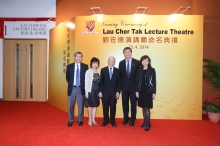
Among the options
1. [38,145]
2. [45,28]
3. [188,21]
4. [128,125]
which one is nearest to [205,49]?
[188,21]

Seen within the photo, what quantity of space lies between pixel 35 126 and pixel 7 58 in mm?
3896

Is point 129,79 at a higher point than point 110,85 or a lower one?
higher

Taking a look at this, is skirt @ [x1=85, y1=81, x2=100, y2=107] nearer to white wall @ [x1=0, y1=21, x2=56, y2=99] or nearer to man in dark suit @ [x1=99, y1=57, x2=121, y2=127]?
man in dark suit @ [x1=99, y1=57, x2=121, y2=127]

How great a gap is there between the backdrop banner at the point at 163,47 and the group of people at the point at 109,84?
698mm

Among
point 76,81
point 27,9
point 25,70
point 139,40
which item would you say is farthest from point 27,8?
point 139,40

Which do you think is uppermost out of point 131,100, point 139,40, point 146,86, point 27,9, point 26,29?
point 27,9

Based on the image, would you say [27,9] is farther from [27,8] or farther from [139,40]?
[139,40]

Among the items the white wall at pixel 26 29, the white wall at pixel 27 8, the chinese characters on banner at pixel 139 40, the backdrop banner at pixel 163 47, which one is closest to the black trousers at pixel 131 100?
the backdrop banner at pixel 163 47

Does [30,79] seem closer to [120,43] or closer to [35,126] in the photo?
[35,126]

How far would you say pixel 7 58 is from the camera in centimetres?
652

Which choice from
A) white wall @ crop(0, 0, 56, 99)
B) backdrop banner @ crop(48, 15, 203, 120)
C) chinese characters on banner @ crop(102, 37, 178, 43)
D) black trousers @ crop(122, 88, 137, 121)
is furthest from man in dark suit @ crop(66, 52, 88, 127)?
white wall @ crop(0, 0, 56, 99)

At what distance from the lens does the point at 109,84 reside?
3746mm

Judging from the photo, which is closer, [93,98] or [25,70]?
[93,98]

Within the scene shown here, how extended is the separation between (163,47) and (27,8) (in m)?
4.99
